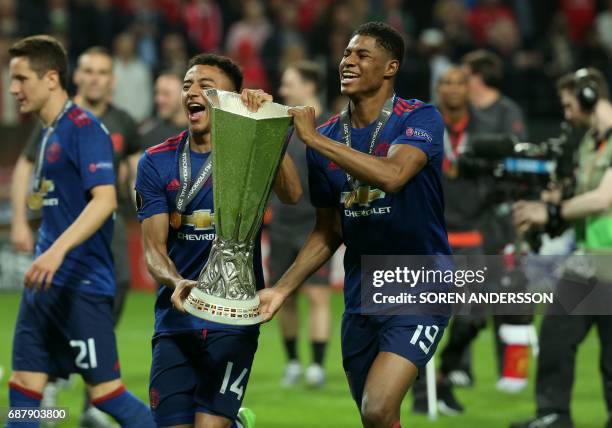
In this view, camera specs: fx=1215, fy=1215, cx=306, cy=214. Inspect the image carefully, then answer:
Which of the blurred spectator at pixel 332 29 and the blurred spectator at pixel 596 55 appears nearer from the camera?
the blurred spectator at pixel 332 29

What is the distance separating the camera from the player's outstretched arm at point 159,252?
5176 millimetres

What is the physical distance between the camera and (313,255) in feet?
18.2

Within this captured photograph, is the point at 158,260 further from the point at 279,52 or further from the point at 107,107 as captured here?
the point at 279,52

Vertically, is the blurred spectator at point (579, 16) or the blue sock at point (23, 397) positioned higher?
the blurred spectator at point (579, 16)

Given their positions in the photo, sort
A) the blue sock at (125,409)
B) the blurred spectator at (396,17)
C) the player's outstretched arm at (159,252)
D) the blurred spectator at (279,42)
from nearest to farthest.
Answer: the player's outstretched arm at (159,252) → the blue sock at (125,409) → the blurred spectator at (279,42) → the blurred spectator at (396,17)

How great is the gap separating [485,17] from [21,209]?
11547 millimetres

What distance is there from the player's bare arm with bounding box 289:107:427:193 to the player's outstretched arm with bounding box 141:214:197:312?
800 millimetres

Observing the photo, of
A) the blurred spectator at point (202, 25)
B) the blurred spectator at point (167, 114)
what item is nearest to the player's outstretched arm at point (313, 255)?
the blurred spectator at point (167, 114)

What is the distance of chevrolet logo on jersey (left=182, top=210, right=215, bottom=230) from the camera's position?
17.6 feet

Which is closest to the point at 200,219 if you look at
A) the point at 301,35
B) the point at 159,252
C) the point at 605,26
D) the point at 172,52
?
the point at 159,252

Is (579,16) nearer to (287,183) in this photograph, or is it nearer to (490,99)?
(490,99)

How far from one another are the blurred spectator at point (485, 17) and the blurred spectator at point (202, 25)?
381 centimetres

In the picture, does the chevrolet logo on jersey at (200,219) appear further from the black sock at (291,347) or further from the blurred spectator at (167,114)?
the black sock at (291,347)

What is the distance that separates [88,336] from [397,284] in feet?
6.03
